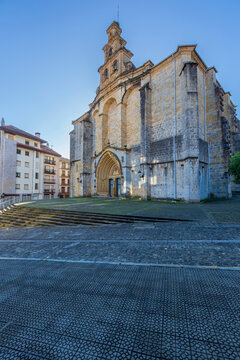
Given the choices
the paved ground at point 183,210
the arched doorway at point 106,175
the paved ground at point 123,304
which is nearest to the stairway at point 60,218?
the paved ground at point 183,210

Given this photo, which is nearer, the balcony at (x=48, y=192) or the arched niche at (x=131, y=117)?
the arched niche at (x=131, y=117)

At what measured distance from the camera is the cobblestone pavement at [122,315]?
1.49m

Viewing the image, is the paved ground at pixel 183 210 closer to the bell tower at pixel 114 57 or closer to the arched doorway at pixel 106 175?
the arched doorway at pixel 106 175

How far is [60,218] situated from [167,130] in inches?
480

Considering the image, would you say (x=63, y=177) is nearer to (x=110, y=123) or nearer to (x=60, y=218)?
(x=110, y=123)

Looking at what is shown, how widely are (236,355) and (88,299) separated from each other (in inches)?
69.9

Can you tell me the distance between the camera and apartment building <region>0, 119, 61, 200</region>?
25984 mm

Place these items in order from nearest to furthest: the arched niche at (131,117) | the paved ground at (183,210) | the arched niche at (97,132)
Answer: the paved ground at (183,210), the arched niche at (131,117), the arched niche at (97,132)

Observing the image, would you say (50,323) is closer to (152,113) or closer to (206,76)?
(152,113)

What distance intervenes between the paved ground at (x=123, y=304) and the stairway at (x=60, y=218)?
3.51 metres

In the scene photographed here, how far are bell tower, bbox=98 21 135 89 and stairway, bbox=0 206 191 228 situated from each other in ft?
63.9

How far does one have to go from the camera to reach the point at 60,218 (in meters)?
9.07

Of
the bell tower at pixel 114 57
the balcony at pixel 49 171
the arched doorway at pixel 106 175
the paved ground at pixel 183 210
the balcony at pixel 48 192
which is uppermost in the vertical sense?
the bell tower at pixel 114 57

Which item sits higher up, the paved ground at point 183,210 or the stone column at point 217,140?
the stone column at point 217,140
